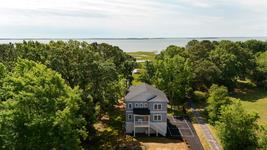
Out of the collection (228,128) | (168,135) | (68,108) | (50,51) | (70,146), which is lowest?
(168,135)

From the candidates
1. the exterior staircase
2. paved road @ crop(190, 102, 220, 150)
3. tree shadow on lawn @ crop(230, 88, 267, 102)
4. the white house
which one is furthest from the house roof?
tree shadow on lawn @ crop(230, 88, 267, 102)

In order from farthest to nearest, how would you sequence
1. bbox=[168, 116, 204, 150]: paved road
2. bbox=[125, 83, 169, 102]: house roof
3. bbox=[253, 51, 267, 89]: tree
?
bbox=[253, 51, 267, 89]: tree < bbox=[125, 83, 169, 102]: house roof < bbox=[168, 116, 204, 150]: paved road

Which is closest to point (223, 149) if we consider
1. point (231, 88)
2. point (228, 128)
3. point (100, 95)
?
point (228, 128)

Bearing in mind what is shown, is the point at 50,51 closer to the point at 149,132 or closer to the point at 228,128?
the point at 149,132

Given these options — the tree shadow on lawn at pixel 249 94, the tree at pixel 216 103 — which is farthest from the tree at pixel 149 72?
the tree at pixel 216 103

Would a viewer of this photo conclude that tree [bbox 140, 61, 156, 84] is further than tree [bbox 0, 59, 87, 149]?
Yes

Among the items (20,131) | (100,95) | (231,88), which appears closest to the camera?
(20,131)

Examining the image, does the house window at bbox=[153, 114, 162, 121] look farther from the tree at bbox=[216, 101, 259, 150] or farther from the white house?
the tree at bbox=[216, 101, 259, 150]

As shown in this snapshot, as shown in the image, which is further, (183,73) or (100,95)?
(183,73)

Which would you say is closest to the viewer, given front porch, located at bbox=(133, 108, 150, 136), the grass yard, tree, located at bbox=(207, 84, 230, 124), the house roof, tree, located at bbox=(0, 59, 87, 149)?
tree, located at bbox=(0, 59, 87, 149)
